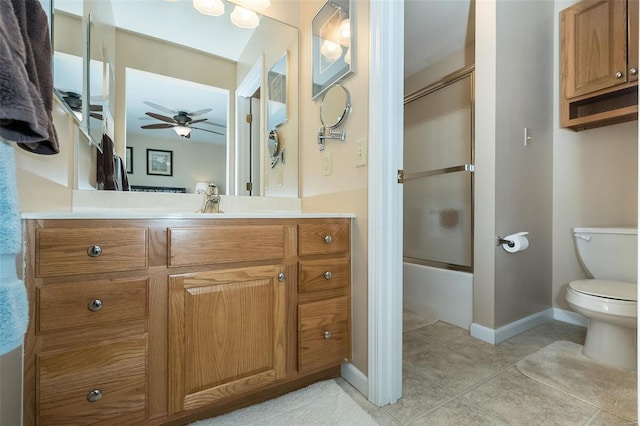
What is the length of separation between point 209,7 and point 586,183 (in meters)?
2.77

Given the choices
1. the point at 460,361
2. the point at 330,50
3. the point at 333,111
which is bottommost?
the point at 460,361

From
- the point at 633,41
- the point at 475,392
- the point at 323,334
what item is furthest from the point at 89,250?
the point at 633,41

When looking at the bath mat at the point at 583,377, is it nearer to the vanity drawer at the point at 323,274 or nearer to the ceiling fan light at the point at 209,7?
the vanity drawer at the point at 323,274

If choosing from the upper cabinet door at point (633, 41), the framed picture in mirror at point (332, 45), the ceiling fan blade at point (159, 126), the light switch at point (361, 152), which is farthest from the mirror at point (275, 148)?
the upper cabinet door at point (633, 41)

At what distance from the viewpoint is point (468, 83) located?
212 centimetres

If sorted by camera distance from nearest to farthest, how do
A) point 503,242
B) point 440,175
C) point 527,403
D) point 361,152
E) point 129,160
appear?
point 527,403 < point 361,152 < point 129,160 < point 503,242 < point 440,175

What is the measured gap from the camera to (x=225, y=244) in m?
1.09

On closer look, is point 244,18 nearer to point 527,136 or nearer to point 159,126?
point 159,126

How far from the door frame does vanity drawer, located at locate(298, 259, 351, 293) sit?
161 millimetres

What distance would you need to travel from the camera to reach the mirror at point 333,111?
4.65 ft

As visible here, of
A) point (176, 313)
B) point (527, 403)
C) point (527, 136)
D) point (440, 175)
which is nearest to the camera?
point (176, 313)

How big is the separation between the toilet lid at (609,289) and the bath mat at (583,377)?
0.37 metres

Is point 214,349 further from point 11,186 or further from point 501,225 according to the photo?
point 501,225

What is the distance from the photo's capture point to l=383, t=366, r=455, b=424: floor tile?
1.16 meters
